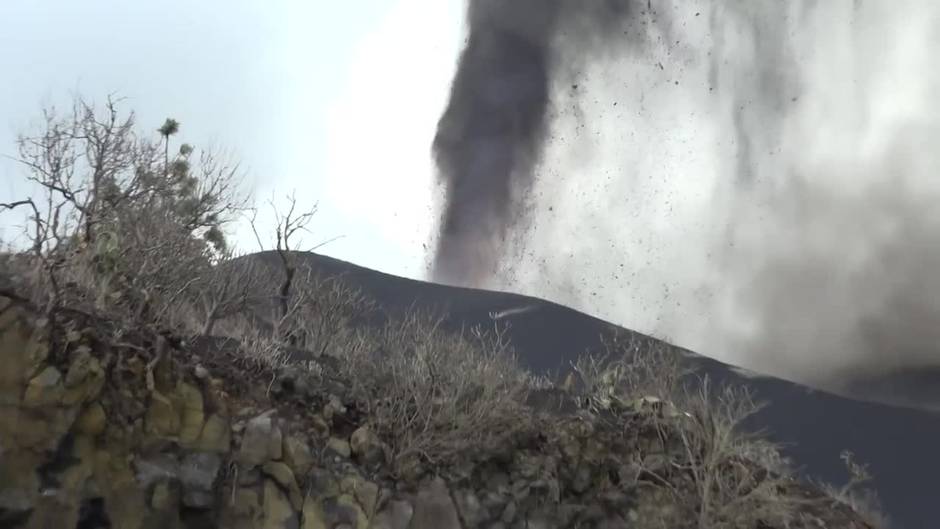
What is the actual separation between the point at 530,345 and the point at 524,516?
130ft

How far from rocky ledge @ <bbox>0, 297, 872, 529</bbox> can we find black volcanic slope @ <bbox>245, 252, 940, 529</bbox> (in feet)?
104

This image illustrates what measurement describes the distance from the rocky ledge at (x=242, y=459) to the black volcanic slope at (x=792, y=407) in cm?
3160

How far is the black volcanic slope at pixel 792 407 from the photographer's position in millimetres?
48938

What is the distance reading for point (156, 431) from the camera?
8.30m

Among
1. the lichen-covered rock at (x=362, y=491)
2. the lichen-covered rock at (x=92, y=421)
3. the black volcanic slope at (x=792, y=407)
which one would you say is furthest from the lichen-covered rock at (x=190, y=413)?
the black volcanic slope at (x=792, y=407)

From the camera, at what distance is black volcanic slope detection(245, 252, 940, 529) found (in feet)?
161

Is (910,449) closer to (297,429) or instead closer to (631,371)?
(631,371)

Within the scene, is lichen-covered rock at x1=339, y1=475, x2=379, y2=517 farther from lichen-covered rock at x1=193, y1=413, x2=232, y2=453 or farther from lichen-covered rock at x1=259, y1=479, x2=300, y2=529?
lichen-covered rock at x1=193, y1=413, x2=232, y2=453

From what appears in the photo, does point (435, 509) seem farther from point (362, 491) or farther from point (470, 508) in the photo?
point (362, 491)

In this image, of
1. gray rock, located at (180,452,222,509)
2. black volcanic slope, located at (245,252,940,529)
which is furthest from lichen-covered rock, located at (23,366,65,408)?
black volcanic slope, located at (245,252,940,529)

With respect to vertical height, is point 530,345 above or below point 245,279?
above

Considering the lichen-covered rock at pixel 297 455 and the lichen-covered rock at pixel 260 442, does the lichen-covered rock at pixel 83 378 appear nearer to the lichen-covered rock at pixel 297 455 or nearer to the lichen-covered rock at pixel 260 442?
the lichen-covered rock at pixel 260 442

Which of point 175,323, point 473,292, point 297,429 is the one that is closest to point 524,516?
point 297,429

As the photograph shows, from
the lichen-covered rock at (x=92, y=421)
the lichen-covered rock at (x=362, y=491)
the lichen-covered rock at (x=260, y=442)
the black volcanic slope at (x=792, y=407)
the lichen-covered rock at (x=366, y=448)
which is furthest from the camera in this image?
the black volcanic slope at (x=792, y=407)
